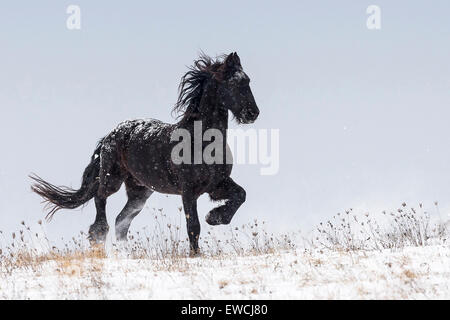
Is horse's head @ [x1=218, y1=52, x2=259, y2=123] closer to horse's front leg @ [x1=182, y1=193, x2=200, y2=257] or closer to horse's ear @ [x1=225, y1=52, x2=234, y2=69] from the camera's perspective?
horse's ear @ [x1=225, y1=52, x2=234, y2=69]

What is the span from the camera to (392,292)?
501 centimetres

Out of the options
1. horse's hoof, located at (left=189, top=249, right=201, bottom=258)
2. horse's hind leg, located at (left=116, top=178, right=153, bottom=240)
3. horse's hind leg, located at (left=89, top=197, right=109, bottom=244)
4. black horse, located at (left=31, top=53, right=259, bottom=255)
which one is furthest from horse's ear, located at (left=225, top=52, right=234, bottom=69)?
horse's hind leg, located at (left=89, top=197, right=109, bottom=244)

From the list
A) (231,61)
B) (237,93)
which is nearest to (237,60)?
(231,61)

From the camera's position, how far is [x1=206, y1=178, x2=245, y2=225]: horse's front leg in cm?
836

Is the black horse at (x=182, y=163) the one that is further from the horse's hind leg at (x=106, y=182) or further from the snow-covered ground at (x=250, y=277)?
the snow-covered ground at (x=250, y=277)

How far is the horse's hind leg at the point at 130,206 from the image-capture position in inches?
409

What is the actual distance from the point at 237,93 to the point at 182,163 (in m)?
1.35

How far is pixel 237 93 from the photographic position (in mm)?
8352

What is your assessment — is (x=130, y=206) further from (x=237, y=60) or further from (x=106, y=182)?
(x=237, y=60)

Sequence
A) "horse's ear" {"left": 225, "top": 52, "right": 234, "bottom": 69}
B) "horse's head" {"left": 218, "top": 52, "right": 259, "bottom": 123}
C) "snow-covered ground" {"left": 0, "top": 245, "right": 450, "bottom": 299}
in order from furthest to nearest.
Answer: "horse's ear" {"left": 225, "top": 52, "right": 234, "bottom": 69}, "horse's head" {"left": 218, "top": 52, "right": 259, "bottom": 123}, "snow-covered ground" {"left": 0, "top": 245, "right": 450, "bottom": 299}

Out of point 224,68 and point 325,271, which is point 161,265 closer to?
point 325,271

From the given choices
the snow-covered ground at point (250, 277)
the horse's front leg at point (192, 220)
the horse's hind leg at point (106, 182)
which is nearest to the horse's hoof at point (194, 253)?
the horse's front leg at point (192, 220)
